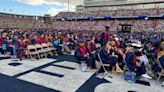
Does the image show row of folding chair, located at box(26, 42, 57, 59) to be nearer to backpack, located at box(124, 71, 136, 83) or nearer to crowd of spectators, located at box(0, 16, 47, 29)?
backpack, located at box(124, 71, 136, 83)

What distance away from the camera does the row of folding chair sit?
10545 millimetres

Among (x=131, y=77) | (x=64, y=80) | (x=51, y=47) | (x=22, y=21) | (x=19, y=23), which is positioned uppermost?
(x=22, y=21)

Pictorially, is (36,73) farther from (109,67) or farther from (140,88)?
(140,88)

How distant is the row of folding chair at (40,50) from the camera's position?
10.5m

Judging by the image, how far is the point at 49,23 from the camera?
203ft

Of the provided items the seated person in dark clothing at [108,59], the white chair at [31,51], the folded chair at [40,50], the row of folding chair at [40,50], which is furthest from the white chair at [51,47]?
the seated person in dark clothing at [108,59]

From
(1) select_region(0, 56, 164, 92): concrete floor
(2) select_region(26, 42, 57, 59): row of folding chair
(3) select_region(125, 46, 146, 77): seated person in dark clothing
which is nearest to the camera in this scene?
(1) select_region(0, 56, 164, 92): concrete floor

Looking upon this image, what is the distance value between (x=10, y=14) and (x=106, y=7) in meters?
37.3

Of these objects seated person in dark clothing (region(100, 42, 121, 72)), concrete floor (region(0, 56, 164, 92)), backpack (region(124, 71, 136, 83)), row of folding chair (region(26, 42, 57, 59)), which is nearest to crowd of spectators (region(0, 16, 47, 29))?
row of folding chair (region(26, 42, 57, 59))

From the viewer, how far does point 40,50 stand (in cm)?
1112

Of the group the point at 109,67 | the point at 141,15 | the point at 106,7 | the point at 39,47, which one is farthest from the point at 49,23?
the point at 109,67

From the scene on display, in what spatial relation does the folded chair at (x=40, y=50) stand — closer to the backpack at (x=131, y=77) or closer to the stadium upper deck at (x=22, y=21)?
the backpack at (x=131, y=77)

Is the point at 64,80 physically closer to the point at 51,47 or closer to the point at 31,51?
the point at 31,51

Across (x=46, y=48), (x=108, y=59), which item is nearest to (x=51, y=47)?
(x=46, y=48)
